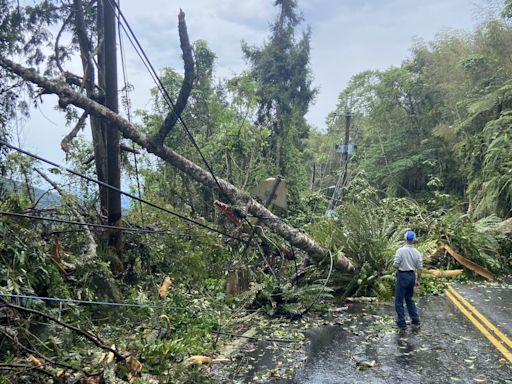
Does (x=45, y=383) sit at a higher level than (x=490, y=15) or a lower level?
lower

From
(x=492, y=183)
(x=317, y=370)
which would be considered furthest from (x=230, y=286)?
(x=492, y=183)

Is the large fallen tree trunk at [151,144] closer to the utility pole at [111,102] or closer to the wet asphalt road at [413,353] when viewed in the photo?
the utility pole at [111,102]

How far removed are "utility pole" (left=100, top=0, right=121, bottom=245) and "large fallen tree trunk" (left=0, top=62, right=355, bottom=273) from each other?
0.67 ft

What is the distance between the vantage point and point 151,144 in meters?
8.72

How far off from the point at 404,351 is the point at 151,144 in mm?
5474

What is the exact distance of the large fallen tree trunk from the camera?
8359mm

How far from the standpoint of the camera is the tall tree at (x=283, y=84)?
2877cm

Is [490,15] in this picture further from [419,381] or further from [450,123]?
[419,381]

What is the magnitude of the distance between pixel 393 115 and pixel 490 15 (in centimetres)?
1108

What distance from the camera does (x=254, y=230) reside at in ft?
31.9

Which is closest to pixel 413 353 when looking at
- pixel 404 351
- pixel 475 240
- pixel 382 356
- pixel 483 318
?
pixel 404 351

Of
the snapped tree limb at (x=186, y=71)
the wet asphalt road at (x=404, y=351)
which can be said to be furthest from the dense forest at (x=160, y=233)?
the wet asphalt road at (x=404, y=351)

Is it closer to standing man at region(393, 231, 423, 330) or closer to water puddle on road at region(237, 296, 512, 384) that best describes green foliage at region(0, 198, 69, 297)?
water puddle on road at region(237, 296, 512, 384)

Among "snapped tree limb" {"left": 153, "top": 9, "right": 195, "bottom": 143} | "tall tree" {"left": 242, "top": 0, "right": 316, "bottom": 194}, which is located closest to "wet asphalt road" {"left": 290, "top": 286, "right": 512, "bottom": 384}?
"snapped tree limb" {"left": 153, "top": 9, "right": 195, "bottom": 143}
